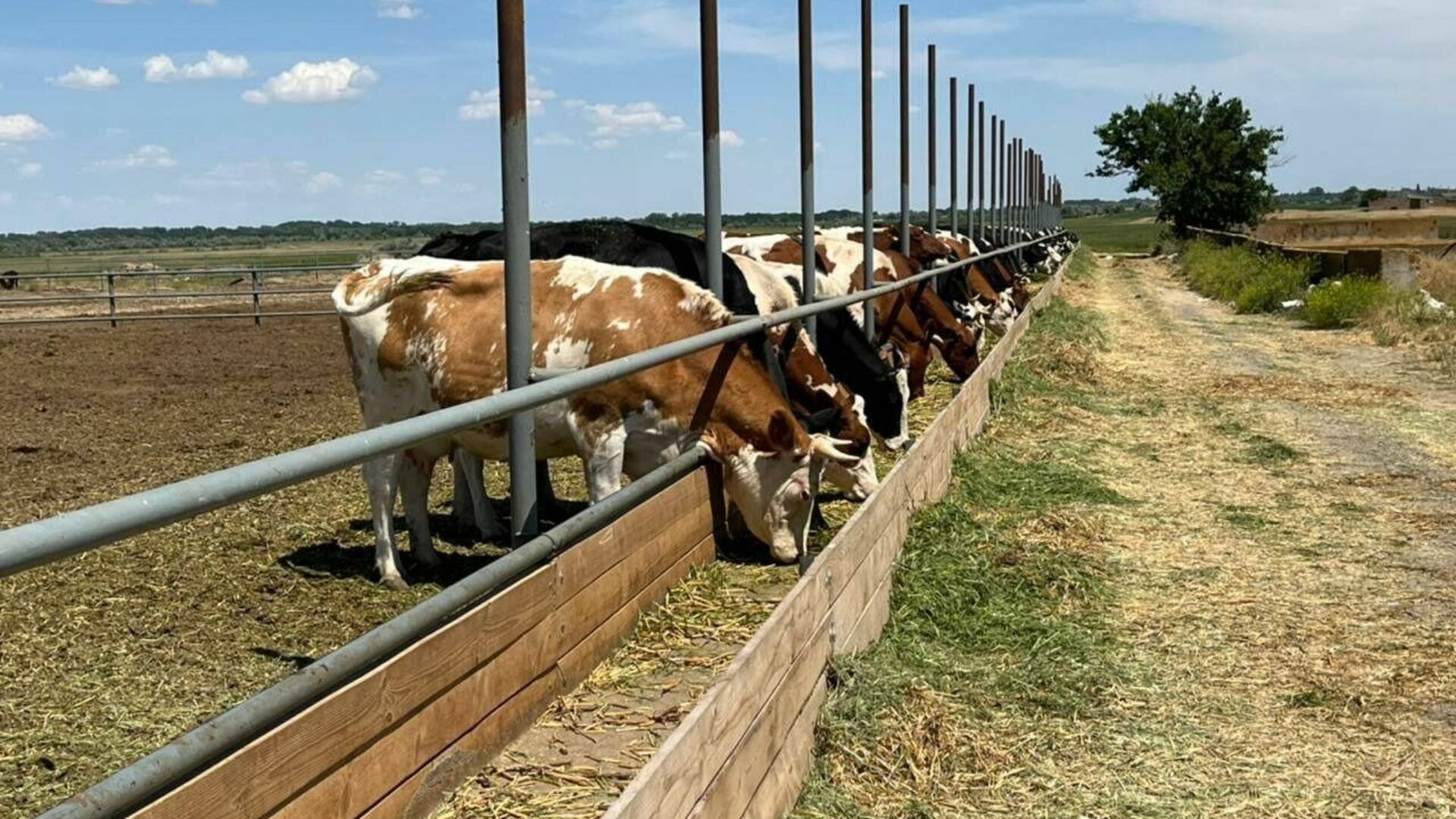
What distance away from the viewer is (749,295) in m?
8.90

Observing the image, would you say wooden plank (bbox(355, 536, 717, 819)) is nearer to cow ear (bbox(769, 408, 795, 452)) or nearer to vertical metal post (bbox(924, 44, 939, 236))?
cow ear (bbox(769, 408, 795, 452))

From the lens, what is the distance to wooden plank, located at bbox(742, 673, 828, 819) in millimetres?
3635

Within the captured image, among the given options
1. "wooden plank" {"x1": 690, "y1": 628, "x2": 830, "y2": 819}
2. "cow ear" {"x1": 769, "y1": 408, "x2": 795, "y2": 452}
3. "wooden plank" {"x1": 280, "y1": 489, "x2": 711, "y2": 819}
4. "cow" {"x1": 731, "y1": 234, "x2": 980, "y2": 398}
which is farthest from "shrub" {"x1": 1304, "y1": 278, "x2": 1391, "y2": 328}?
"wooden plank" {"x1": 690, "y1": 628, "x2": 830, "y2": 819}

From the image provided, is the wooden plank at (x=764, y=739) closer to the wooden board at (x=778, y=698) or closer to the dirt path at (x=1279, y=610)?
the wooden board at (x=778, y=698)

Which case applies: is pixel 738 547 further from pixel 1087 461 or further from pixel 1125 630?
pixel 1087 461

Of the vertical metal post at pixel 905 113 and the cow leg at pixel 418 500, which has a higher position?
the vertical metal post at pixel 905 113

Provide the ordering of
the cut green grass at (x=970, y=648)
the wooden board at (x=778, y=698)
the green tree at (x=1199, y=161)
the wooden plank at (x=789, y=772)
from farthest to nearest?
the green tree at (x=1199, y=161), the cut green grass at (x=970, y=648), the wooden plank at (x=789, y=772), the wooden board at (x=778, y=698)

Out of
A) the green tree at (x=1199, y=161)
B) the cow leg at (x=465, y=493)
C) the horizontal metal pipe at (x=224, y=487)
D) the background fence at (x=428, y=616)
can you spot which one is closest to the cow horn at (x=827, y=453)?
the background fence at (x=428, y=616)

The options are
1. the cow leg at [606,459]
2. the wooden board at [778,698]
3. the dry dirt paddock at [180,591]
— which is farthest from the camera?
the cow leg at [606,459]

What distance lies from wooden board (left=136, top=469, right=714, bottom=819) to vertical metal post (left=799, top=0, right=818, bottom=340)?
4.13m

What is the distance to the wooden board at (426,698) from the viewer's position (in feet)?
8.83

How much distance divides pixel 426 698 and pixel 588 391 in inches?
117

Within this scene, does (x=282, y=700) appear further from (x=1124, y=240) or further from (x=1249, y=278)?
(x=1124, y=240)

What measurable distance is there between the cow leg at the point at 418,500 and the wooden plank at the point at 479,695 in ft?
6.03
